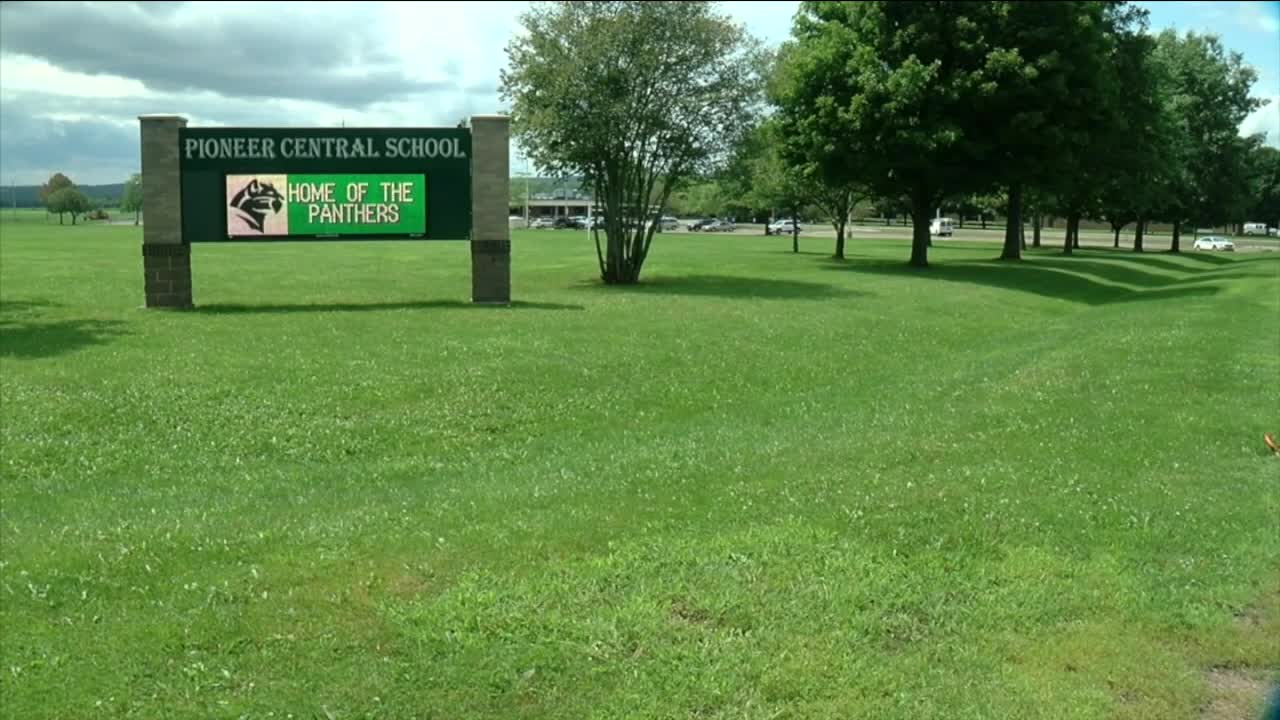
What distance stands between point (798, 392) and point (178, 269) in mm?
12267

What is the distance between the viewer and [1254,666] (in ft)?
16.9

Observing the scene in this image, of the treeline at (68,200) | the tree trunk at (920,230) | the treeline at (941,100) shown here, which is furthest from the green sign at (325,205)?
the treeline at (68,200)

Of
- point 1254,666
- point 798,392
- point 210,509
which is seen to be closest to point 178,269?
point 798,392

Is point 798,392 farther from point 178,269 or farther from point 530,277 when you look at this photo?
point 530,277

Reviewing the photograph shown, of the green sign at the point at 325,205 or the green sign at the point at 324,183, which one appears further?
the green sign at the point at 325,205

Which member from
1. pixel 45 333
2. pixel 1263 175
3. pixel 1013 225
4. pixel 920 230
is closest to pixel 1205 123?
pixel 1263 175

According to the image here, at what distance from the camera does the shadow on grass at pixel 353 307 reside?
20641 millimetres

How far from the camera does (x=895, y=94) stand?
33.4 meters

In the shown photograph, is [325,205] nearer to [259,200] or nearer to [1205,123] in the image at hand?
[259,200]

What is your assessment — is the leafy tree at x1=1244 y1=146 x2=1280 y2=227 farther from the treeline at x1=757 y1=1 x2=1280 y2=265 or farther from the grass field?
the grass field

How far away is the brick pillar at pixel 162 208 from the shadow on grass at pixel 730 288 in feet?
33.8

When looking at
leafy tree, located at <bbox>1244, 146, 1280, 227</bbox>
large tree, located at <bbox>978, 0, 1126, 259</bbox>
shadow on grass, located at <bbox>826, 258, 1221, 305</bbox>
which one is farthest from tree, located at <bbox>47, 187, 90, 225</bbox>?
large tree, located at <bbox>978, 0, 1126, 259</bbox>

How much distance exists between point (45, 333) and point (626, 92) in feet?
51.5

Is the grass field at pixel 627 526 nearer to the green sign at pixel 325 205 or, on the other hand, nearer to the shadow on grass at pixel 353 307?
the shadow on grass at pixel 353 307
